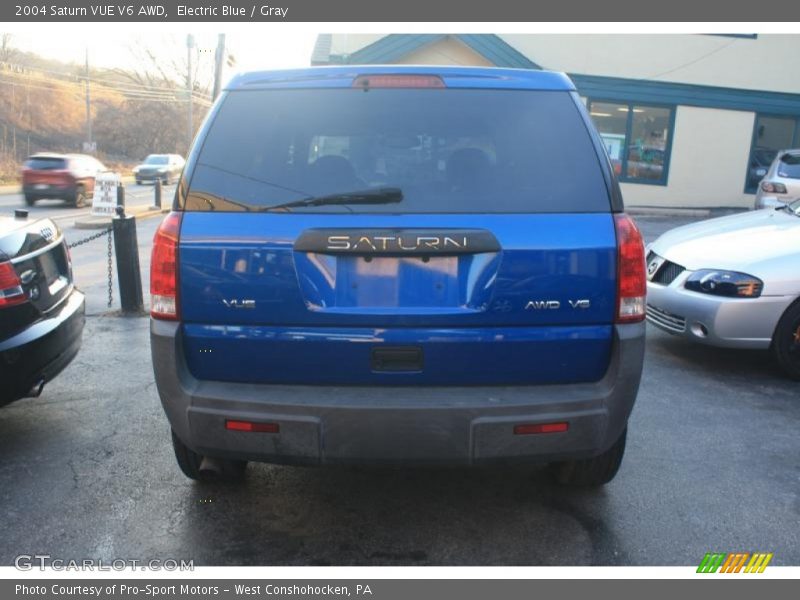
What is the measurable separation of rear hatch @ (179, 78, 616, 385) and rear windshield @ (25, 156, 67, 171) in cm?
2234

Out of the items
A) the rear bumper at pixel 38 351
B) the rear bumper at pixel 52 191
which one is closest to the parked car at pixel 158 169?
the rear bumper at pixel 52 191

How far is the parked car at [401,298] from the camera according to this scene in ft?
8.28

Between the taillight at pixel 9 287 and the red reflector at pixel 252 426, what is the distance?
1671 mm

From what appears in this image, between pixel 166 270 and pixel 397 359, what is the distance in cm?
96

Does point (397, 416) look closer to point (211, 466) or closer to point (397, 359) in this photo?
point (397, 359)

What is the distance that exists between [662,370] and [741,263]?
1.00 m

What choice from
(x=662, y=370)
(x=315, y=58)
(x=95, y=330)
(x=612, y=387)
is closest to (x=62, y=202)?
(x=315, y=58)

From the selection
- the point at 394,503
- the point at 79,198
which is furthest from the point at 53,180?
the point at 394,503

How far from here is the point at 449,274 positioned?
2531 millimetres

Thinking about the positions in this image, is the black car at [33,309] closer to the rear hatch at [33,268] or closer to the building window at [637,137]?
the rear hatch at [33,268]

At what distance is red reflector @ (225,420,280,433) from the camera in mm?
2551

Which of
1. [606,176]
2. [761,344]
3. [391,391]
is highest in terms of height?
[606,176]

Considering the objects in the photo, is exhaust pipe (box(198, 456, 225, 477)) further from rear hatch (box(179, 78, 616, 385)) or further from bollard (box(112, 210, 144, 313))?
bollard (box(112, 210, 144, 313))
